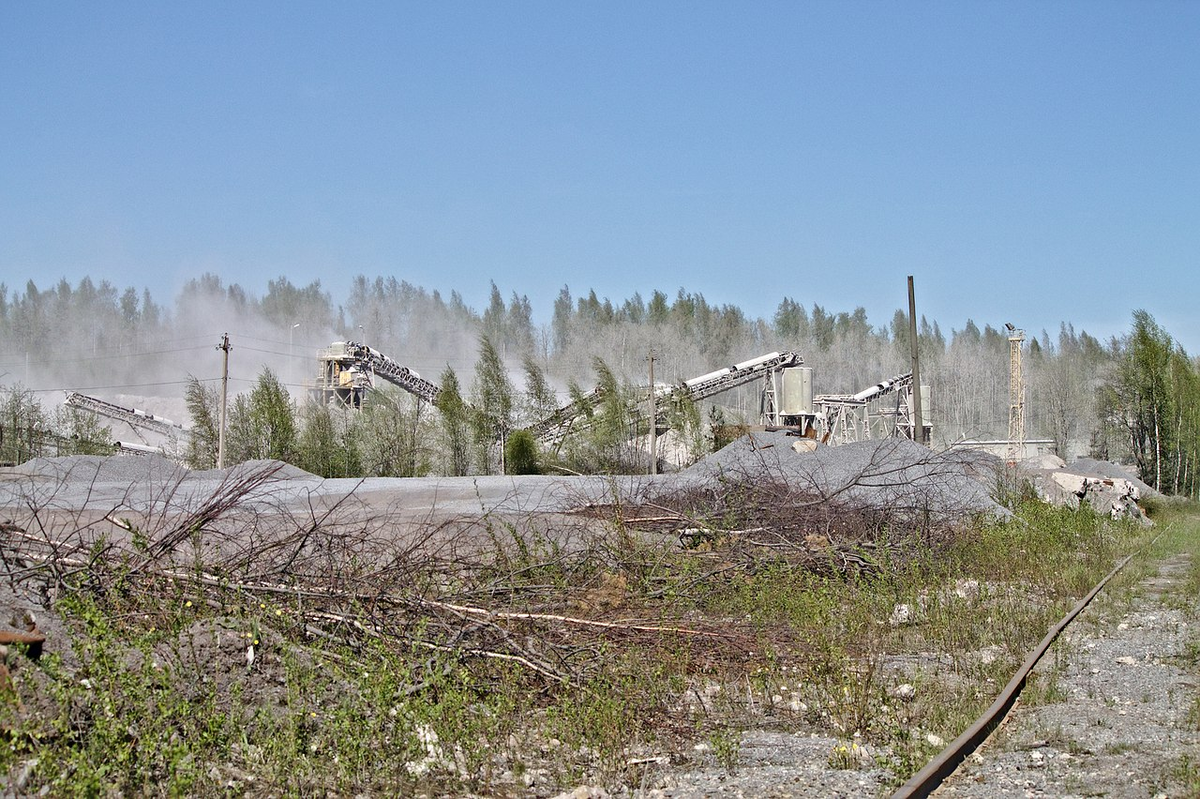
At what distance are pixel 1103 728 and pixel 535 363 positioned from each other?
51913mm

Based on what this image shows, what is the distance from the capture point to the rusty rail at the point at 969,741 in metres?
4.91

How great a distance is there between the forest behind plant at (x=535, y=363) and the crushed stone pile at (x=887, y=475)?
18.4 metres

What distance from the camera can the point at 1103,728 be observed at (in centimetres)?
623

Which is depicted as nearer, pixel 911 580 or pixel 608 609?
pixel 608 609

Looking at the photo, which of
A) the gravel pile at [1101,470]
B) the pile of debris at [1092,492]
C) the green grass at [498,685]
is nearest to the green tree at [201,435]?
the pile of debris at [1092,492]

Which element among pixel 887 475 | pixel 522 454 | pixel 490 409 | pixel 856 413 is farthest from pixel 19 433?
pixel 856 413

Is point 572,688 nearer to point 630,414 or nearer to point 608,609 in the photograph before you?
point 608,609

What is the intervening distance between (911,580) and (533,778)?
7.36 metres

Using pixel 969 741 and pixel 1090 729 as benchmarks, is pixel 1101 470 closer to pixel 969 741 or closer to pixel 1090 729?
pixel 1090 729

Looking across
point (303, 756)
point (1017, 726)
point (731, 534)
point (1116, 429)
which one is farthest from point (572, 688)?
point (1116, 429)

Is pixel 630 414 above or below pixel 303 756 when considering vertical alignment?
above

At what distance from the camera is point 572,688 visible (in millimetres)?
6645

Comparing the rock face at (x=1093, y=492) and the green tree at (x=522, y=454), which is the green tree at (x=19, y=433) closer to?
the green tree at (x=522, y=454)

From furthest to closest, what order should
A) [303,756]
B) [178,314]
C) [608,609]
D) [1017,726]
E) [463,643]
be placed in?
[178,314] < [608,609] < [463,643] < [1017,726] < [303,756]
